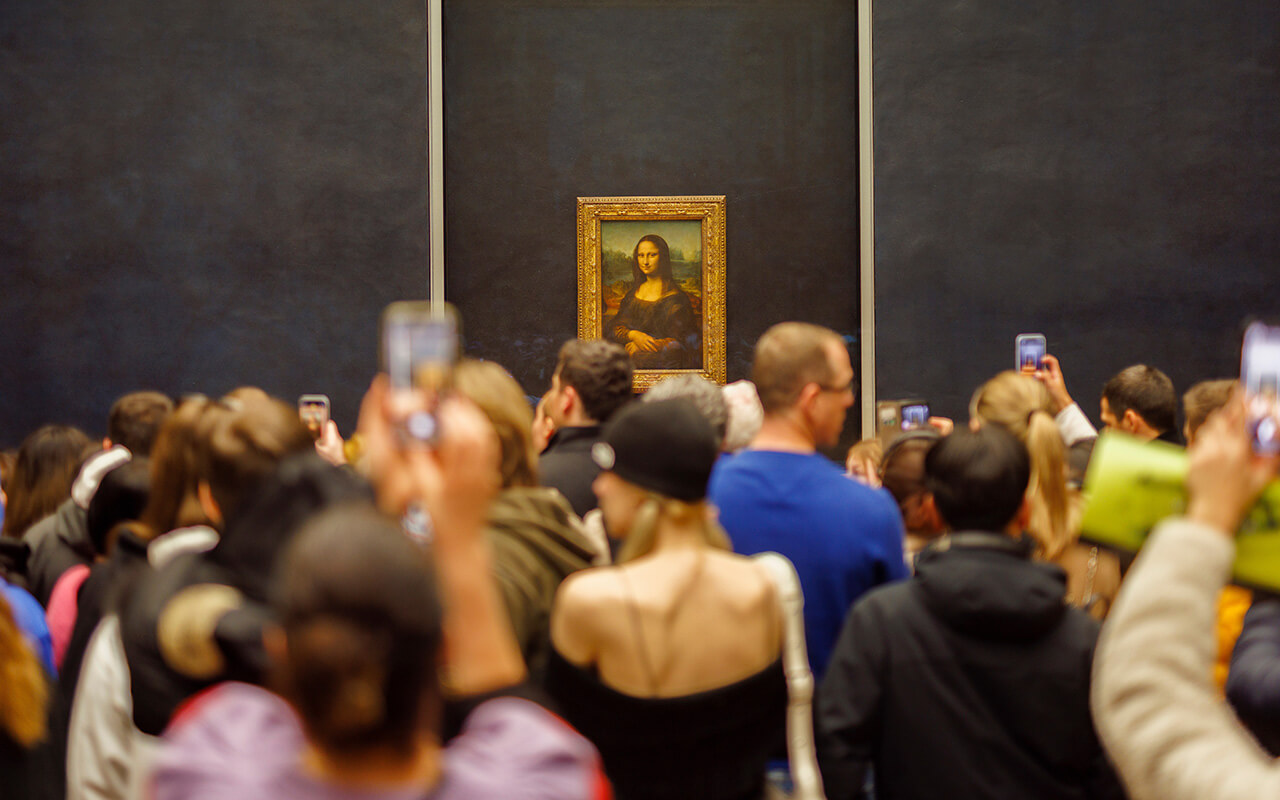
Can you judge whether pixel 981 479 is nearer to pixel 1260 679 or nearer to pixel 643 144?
pixel 1260 679

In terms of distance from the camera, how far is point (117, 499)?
3.23 m

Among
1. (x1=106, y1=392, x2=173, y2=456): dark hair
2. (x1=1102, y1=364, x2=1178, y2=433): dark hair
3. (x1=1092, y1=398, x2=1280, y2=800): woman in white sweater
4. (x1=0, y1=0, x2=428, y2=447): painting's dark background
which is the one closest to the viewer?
(x1=1092, y1=398, x2=1280, y2=800): woman in white sweater

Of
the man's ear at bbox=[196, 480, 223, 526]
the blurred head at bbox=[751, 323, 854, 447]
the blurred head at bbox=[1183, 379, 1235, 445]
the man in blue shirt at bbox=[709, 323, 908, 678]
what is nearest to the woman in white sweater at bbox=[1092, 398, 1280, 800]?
the man's ear at bbox=[196, 480, 223, 526]

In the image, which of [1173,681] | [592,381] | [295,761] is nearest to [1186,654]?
[1173,681]

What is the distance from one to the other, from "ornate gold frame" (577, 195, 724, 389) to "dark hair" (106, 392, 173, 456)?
5.73 m

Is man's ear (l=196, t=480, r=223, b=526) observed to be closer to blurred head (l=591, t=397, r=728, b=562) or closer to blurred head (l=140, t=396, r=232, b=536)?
blurred head (l=140, t=396, r=232, b=536)

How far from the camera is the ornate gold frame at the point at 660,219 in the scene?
9867 millimetres

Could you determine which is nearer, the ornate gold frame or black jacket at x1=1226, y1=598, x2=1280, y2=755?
black jacket at x1=1226, y1=598, x2=1280, y2=755

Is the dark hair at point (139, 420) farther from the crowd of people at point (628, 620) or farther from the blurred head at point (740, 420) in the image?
the blurred head at point (740, 420)

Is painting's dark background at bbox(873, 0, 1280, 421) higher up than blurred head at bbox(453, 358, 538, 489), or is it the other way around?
painting's dark background at bbox(873, 0, 1280, 421)

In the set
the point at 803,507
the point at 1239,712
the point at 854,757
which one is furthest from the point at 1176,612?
the point at 803,507

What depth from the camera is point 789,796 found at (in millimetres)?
2686

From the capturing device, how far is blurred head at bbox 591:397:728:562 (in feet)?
8.10

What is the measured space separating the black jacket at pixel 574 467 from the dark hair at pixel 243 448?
1792 mm
